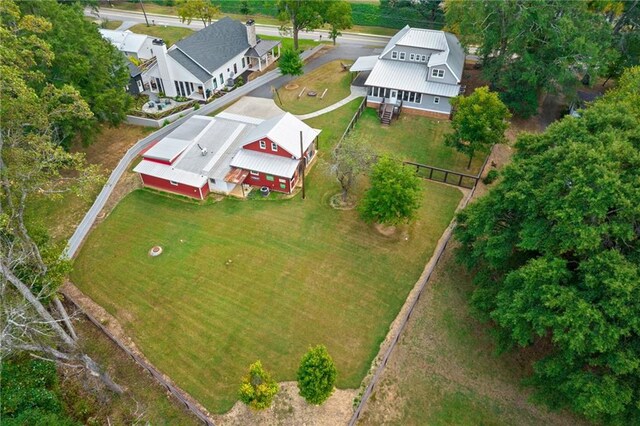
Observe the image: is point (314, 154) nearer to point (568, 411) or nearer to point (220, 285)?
point (220, 285)

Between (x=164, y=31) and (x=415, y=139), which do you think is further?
(x=164, y=31)

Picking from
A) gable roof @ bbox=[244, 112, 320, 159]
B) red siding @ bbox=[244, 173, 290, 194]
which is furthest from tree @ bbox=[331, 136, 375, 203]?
red siding @ bbox=[244, 173, 290, 194]

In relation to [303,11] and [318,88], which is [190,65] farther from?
[303,11]

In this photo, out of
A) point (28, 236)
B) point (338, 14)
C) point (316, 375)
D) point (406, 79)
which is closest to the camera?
point (316, 375)

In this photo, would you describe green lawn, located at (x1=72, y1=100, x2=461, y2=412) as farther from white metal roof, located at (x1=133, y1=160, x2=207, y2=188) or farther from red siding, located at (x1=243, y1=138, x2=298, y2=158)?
red siding, located at (x1=243, y1=138, x2=298, y2=158)

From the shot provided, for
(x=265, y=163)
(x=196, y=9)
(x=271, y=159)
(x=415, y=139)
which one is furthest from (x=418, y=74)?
(x=196, y=9)

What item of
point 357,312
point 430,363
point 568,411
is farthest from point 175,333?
point 568,411
